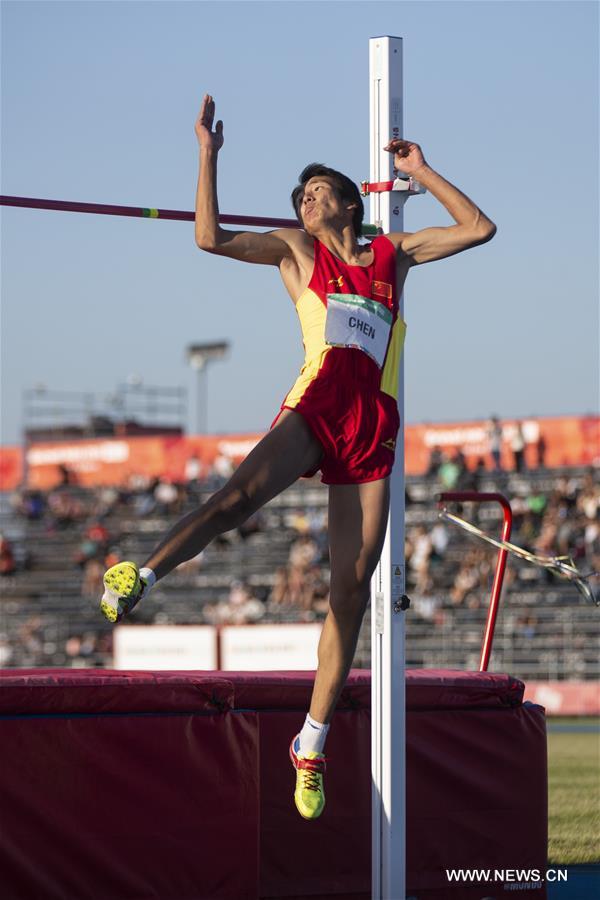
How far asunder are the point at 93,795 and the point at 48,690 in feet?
1.11

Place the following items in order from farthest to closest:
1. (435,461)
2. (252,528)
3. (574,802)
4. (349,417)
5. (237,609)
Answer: (252,528) < (435,461) < (237,609) < (574,802) < (349,417)

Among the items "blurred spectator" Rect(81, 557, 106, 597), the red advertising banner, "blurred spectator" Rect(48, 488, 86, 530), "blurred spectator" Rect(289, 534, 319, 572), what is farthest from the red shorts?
"blurred spectator" Rect(48, 488, 86, 530)

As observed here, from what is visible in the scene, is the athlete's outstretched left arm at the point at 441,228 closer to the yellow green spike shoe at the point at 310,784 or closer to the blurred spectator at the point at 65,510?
the yellow green spike shoe at the point at 310,784

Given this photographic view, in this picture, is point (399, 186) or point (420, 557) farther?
point (420, 557)

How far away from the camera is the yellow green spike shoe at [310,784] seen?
4.02 m

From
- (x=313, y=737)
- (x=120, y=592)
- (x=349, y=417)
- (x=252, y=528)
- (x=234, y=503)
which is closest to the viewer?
(x=120, y=592)

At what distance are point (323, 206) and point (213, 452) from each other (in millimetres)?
22298

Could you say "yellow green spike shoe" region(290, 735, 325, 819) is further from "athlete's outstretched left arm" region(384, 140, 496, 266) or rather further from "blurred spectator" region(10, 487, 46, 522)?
"blurred spectator" region(10, 487, 46, 522)

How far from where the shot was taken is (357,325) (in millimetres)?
4027

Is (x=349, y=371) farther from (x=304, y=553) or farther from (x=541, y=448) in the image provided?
(x=541, y=448)

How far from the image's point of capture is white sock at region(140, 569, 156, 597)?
143 inches

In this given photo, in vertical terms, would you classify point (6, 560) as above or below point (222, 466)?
below

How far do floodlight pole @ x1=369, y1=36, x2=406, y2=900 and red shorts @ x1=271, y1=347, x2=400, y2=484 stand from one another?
0.64 feet

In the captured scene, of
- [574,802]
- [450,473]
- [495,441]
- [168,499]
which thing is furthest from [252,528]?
[574,802]
